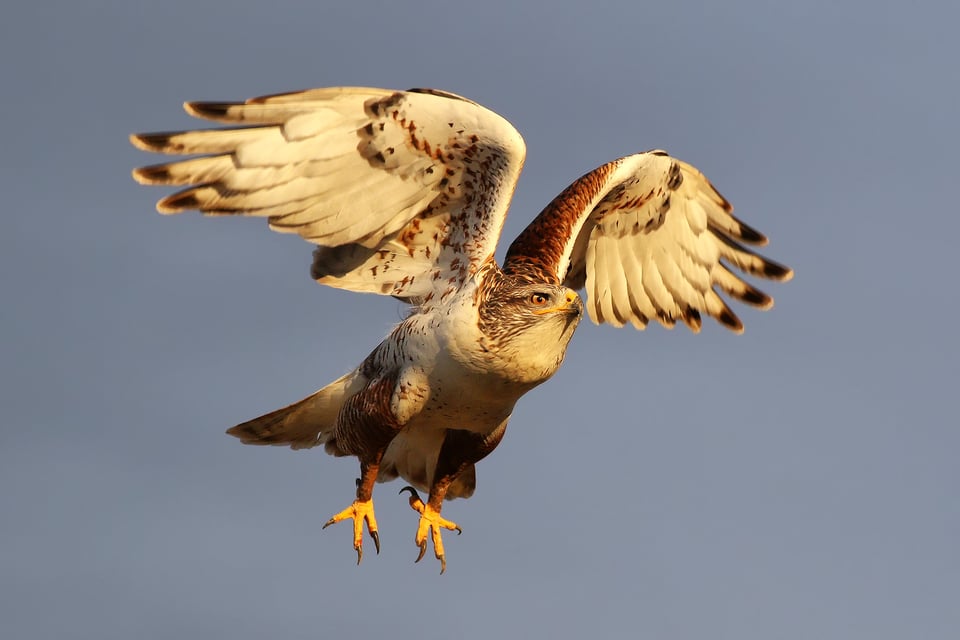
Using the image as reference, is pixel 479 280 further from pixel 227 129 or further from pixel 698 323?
pixel 698 323

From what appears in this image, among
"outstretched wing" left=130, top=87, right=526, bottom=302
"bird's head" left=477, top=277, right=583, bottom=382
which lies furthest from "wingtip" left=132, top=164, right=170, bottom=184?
"bird's head" left=477, top=277, right=583, bottom=382

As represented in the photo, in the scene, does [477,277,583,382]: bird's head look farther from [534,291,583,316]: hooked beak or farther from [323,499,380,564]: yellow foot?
[323,499,380,564]: yellow foot

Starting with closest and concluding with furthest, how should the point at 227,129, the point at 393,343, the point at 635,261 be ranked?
the point at 227,129, the point at 393,343, the point at 635,261

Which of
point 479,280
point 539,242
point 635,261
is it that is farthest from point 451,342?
point 635,261

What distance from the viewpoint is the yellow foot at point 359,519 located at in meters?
13.9

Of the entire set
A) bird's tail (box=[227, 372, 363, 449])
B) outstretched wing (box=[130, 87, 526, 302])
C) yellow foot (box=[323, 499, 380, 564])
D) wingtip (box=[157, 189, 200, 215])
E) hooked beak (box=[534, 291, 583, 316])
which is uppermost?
outstretched wing (box=[130, 87, 526, 302])

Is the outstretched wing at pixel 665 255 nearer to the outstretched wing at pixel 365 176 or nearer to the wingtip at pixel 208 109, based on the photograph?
the outstretched wing at pixel 365 176

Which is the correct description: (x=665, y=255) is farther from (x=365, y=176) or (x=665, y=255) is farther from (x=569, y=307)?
(x=365, y=176)

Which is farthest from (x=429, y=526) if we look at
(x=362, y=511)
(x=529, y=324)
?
(x=529, y=324)

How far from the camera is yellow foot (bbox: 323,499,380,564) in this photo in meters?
13.9

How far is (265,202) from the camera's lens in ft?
43.1

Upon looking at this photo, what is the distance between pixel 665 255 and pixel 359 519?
451 cm

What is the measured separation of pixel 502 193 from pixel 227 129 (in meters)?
2.28

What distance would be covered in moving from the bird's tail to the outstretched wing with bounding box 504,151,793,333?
8.92ft
